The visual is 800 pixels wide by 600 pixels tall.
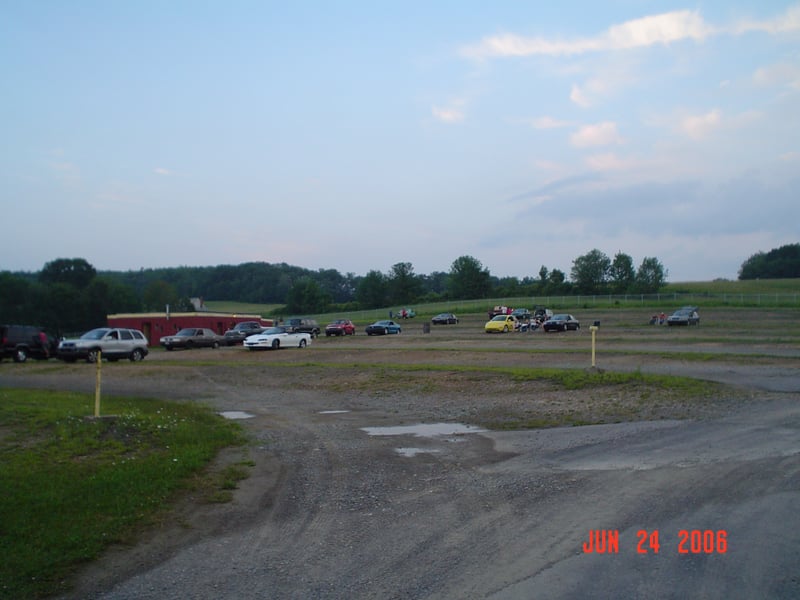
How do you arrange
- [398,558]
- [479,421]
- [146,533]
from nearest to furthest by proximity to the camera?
[398,558]
[146,533]
[479,421]

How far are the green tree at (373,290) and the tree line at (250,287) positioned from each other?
232 mm

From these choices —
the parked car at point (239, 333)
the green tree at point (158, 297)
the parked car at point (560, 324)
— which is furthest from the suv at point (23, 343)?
the green tree at point (158, 297)

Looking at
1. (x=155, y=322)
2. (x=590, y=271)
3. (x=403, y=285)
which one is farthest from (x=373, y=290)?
(x=155, y=322)

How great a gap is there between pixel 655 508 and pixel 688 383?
12669mm

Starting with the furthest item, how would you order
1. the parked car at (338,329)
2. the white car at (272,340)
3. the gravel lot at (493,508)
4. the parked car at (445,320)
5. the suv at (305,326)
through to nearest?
1. the parked car at (445,320)
2. the suv at (305,326)
3. the parked car at (338,329)
4. the white car at (272,340)
5. the gravel lot at (493,508)

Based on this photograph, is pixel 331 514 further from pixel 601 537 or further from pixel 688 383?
pixel 688 383

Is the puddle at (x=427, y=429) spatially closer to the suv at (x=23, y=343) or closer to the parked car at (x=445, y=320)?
the suv at (x=23, y=343)

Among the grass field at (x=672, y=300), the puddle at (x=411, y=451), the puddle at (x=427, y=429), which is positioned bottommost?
the puddle at (x=427, y=429)

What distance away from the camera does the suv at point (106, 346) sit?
3212 centimetres

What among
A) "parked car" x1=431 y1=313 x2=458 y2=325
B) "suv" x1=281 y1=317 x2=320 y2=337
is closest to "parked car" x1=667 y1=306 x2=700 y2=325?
"parked car" x1=431 y1=313 x2=458 y2=325

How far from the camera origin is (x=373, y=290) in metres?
158

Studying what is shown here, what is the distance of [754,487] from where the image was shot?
8031mm

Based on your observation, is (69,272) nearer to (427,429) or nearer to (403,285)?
(403,285)

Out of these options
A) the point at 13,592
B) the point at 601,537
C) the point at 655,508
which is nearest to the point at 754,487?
the point at 655,508
